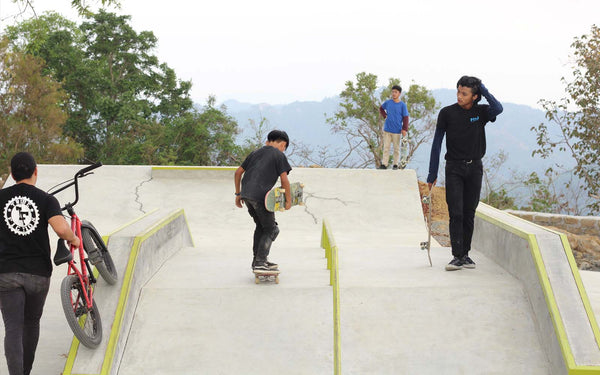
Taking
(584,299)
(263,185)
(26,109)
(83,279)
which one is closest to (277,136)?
(263,185)

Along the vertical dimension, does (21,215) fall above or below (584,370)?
above

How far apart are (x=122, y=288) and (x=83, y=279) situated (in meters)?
0.47

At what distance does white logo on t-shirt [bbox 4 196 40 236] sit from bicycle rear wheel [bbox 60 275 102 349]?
47cm

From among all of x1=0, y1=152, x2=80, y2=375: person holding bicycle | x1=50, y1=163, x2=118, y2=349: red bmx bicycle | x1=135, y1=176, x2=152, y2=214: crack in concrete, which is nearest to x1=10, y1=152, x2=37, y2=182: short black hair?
x1=0, y1=152, x2=80, y2=375: person holding bicycle

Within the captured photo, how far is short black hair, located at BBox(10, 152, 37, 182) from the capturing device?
3869 mm

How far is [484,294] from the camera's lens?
4.91 m

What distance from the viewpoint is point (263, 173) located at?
5379 millimetres

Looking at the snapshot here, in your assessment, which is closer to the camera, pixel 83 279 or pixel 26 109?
pixel 83 279

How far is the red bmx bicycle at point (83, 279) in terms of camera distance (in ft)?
13.2

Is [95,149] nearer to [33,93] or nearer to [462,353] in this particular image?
[33,93]

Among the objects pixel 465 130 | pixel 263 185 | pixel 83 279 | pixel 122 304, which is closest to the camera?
pixel 83 279

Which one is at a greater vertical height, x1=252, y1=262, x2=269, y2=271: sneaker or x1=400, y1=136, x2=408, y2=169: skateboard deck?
x1=400, y1=136, x2=408, y2=169: skateboard deck

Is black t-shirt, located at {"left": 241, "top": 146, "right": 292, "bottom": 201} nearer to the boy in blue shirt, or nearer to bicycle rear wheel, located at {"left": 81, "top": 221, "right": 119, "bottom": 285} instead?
bicycle rear wheel, located at {"left": 81, "top": 221, "right": 119, "bottom": 285}

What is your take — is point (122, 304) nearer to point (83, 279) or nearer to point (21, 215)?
point (83, 279)
